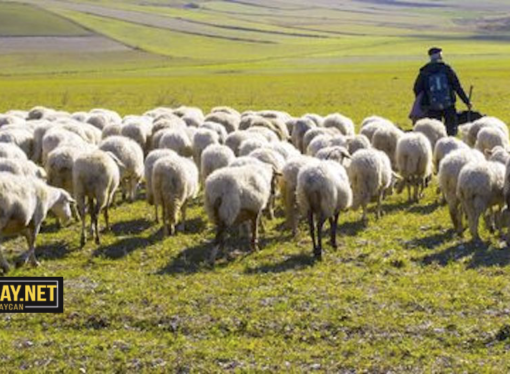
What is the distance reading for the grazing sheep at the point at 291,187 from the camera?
15.6 metres

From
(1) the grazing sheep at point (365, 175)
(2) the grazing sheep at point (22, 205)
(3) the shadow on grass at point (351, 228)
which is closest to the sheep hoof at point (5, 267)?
(2) the grazing sheep at point (22, 205)

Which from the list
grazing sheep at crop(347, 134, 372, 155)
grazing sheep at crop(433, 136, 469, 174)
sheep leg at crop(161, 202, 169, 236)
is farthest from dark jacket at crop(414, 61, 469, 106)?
sheep leg at crop(161, 202, 169, 236)

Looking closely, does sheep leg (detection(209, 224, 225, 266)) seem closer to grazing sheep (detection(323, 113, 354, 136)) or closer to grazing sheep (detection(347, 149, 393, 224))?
grazing sheep (detection(347, 149, 393, 224))

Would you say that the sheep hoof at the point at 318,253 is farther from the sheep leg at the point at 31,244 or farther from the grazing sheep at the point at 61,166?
the grazing sheep at the point at 61,166

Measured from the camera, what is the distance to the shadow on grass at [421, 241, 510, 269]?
43.3 feet

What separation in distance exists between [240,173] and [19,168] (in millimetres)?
4989

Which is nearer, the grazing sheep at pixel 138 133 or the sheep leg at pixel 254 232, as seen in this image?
the sheep leg at pixel 254 232

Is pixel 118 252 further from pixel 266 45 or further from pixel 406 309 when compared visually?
pixel 266 45

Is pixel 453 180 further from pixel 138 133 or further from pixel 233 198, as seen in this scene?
pixel 138 133

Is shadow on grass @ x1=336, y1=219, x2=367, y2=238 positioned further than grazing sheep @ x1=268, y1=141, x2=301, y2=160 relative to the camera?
No

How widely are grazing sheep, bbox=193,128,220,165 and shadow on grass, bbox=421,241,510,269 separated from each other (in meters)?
8.10

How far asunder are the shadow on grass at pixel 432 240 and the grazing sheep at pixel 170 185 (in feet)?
15.8

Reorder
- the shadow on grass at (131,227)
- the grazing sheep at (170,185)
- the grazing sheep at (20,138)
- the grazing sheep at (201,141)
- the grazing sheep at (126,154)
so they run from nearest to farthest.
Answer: the grazing sheep at (170,185), the shadow on grass at (131,227), the grazing sheep at (126,154), the grazing sheep at (201,141), the grazing sheep at (20,138)

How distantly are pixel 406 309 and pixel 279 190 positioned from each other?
6.26 m
